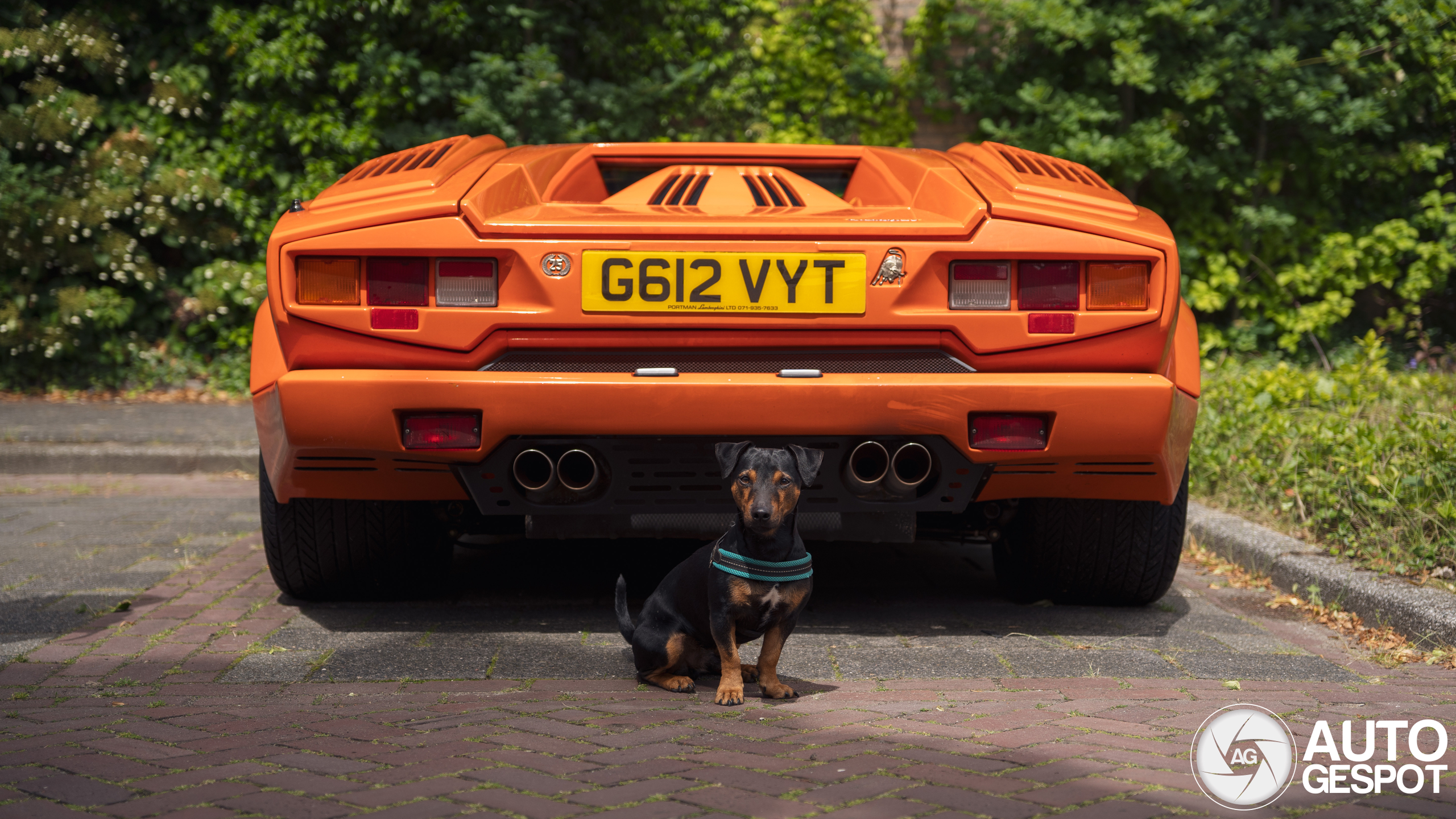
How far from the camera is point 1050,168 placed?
3.63 metres

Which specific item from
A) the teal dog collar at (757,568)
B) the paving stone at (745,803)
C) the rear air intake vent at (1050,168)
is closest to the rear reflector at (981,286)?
the rear air intake vent at (1050,168)

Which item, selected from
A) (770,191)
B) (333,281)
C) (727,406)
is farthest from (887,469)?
(333,281)

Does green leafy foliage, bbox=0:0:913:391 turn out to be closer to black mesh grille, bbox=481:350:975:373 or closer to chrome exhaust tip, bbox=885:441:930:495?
black mesh grille, bbox=481:350:975:373

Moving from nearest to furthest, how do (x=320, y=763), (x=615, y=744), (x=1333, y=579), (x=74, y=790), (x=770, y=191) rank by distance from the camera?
(x=74, y=790)
(x=320, y=763)
(x=615, y=744)
(x=770, y=191)
(x=1333, y=579)

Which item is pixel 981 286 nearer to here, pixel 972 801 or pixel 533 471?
pixel 533 471

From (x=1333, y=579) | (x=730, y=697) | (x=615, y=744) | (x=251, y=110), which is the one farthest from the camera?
(x=251, y=110)

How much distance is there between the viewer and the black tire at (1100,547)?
361cm

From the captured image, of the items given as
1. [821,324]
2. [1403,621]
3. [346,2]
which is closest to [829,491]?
[821,324]

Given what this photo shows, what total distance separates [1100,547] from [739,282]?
1.42 meters

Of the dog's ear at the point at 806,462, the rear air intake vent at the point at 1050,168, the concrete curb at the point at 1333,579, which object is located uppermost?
the rear air intake vent at the point at 1050,168

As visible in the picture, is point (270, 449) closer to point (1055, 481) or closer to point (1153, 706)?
point (1055, 481)

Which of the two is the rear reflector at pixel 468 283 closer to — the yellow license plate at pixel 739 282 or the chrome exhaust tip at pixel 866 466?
the yellow license plate at pixel 739 282

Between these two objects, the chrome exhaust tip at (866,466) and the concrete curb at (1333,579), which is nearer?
the chrome exhaust tip at (866,466)

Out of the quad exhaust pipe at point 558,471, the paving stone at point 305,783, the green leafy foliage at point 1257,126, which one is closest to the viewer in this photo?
the paving stone at point 305,783
